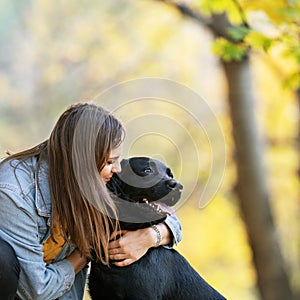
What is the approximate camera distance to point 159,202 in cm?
294

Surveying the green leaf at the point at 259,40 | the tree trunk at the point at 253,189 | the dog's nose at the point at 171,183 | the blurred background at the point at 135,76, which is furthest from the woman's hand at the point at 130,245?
the blurred background at the point at 135,76

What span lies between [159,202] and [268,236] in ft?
13.8

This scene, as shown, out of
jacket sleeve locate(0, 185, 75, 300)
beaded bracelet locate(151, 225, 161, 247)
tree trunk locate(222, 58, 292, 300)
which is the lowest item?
jacket sleeve locate(0, 185, 75, 300)

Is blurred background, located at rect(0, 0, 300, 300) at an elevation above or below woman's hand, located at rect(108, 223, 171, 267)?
above

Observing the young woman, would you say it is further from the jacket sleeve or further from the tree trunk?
the tree trunk

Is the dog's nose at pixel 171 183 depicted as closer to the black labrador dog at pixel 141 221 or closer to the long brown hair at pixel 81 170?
the black labrador dog at pixel 141 221

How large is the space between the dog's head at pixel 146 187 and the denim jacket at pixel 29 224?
1.02ft

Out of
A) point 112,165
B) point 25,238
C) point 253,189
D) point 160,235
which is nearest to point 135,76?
point 253,189

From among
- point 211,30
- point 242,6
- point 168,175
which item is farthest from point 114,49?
point 168,175

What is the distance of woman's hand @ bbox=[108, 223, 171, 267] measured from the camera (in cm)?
290

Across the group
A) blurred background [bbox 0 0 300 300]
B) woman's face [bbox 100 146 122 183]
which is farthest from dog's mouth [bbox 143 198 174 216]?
blurred background [bbox 0 0 300 300]

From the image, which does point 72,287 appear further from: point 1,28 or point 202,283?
point 1,28

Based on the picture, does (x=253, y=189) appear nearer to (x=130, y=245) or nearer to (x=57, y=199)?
(x=130, y=245)

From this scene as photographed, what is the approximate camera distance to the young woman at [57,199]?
2.71 m
